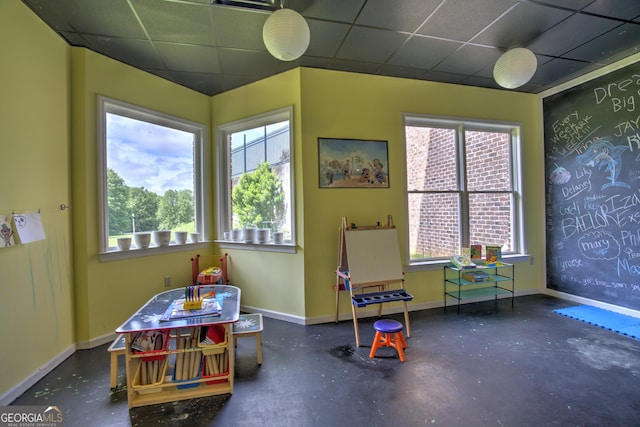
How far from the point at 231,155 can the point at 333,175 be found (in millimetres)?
1469

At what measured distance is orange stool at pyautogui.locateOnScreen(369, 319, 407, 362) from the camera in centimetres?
233

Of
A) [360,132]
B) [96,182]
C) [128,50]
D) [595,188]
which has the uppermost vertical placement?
[128,50]

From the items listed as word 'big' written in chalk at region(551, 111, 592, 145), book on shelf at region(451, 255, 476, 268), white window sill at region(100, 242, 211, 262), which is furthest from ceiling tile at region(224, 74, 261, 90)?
word 'big' written in chalk at region(551, 111, 592, 145)

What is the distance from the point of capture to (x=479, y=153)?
3816 mm

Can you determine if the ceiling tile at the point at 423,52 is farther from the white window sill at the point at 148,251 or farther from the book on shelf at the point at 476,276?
the white window sill at the point at 148,251

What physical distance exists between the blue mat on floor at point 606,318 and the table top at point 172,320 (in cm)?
361

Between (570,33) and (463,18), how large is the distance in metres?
1.14

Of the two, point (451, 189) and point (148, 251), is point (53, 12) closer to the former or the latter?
point (148, 251)

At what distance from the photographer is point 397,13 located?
2.28 meters

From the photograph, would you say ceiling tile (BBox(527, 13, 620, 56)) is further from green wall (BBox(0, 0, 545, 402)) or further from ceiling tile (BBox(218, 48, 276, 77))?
ceiling tile (BBox(218, 48, 276, 77))

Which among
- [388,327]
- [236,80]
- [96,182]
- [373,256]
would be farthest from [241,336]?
[236,80]

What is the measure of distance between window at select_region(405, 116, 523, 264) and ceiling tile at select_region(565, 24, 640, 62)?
102 cm

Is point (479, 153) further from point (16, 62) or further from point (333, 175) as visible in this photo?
point (16, 62)

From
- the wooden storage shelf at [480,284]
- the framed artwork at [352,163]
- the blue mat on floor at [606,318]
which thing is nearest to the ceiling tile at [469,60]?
the framed artwork at [352,163]
